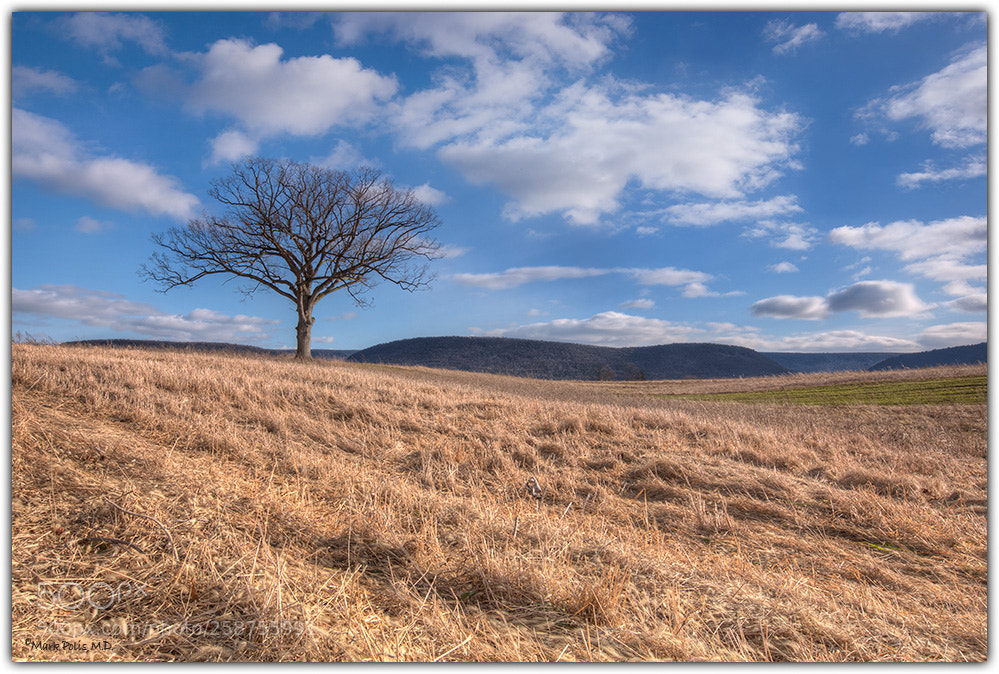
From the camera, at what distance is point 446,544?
158 inches

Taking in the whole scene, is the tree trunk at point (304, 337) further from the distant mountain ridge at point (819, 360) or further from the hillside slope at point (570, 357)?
the distant mountain ridge at point (819, 360)

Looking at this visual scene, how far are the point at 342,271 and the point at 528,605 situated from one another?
34765 millimetres

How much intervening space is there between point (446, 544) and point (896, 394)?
26.5 meters

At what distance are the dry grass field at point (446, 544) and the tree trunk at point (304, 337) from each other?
84.7 feet

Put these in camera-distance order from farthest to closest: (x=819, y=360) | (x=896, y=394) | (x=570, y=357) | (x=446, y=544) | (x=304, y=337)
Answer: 1. (x=819, y=360)
2. (x=570, y=357)
3. (x=304, y=337)
4. (x=896, y=394)
5. (x=446, y=544)

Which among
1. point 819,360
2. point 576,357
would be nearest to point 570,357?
point 576,357

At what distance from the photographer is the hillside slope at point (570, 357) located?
13025 cm

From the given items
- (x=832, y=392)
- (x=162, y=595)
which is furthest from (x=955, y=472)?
(x=832, y=392)

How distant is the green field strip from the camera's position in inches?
778

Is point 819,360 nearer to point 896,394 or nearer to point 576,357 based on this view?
point 576,357

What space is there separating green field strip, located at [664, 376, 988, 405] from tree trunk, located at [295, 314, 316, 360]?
26.6 m

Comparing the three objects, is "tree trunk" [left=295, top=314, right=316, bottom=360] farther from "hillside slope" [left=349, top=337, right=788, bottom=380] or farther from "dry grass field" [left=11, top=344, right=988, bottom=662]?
"hillside slope" [left=349, top=337, right=788, bottom=380]

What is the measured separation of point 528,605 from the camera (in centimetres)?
303

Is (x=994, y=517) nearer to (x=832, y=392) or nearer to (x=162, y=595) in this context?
(x=162, y=595)
